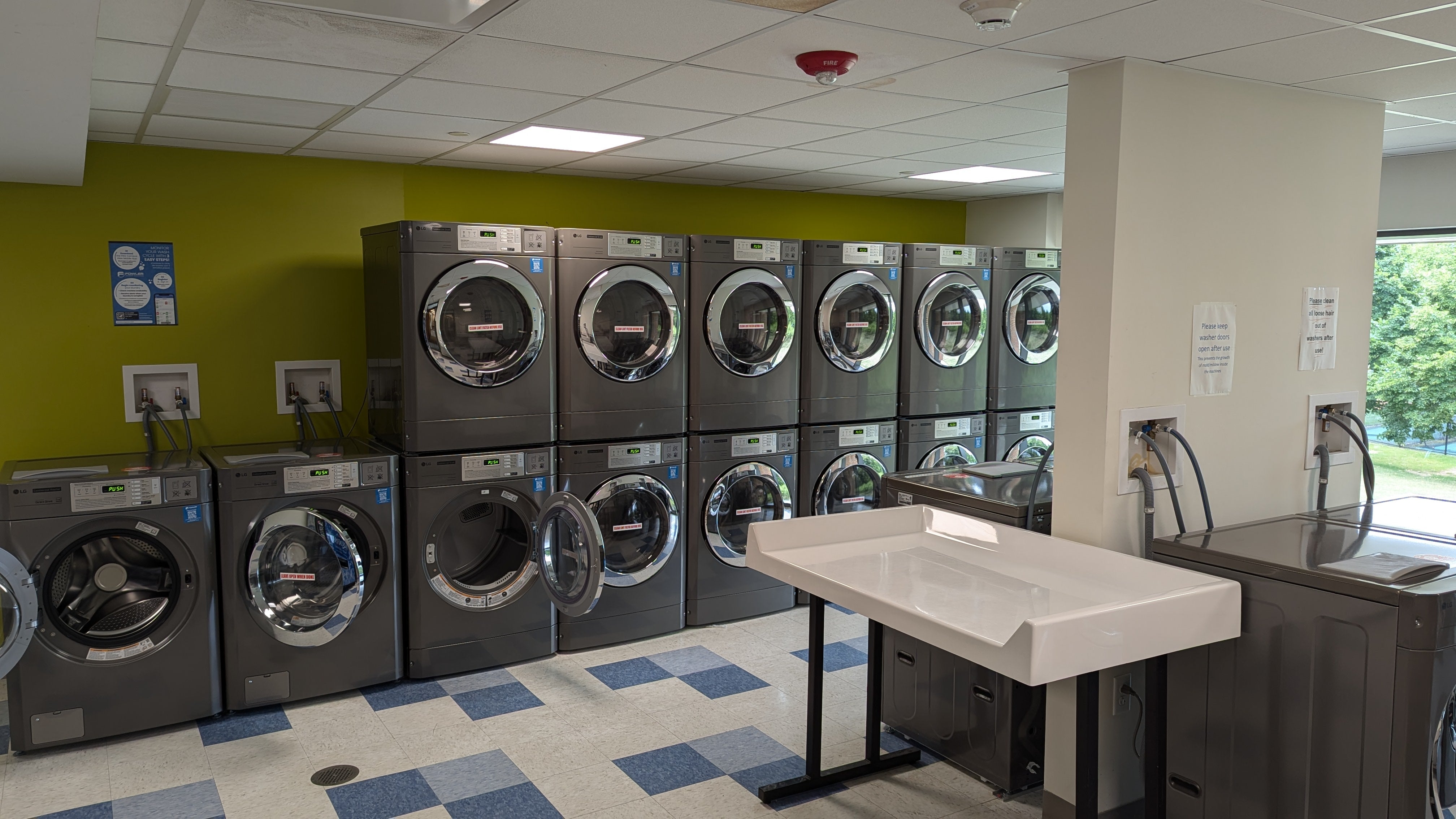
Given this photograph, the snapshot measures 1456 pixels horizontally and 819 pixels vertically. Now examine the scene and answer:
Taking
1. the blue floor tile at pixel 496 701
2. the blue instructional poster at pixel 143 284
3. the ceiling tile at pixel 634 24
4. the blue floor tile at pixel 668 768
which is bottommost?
the blue floor tile at pixel 668 768

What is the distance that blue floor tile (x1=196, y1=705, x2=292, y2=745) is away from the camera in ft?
11.6

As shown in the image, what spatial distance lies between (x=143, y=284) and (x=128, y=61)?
1808 mm

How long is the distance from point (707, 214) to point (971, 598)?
3661 mm

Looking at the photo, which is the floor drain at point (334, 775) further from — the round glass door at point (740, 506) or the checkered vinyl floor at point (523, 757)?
the round glass door at point (740, 506)

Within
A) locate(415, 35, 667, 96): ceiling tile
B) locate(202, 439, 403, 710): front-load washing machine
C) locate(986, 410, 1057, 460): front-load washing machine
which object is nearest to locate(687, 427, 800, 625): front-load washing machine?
locate(986, 410, 1057, 460): front-load washing machine

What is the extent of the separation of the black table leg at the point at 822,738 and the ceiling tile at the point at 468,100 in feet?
6.31

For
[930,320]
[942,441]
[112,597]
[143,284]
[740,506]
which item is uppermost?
[143,284]

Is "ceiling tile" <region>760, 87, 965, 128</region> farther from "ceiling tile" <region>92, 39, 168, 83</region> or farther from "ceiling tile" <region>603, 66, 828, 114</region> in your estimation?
"ceiling tile" <region>92, 39, 168, 83</region>

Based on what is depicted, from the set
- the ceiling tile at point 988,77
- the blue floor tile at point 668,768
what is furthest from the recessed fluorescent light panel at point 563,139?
the blue floor tile at point 668,768

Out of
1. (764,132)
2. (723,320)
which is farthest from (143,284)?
(764,132)

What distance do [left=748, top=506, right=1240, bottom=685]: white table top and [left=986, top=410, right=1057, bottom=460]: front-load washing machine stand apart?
2423 mm

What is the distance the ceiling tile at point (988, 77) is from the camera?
8.77 feet

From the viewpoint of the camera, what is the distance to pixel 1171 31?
93.9 inches

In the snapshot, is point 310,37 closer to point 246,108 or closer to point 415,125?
point 246,108
